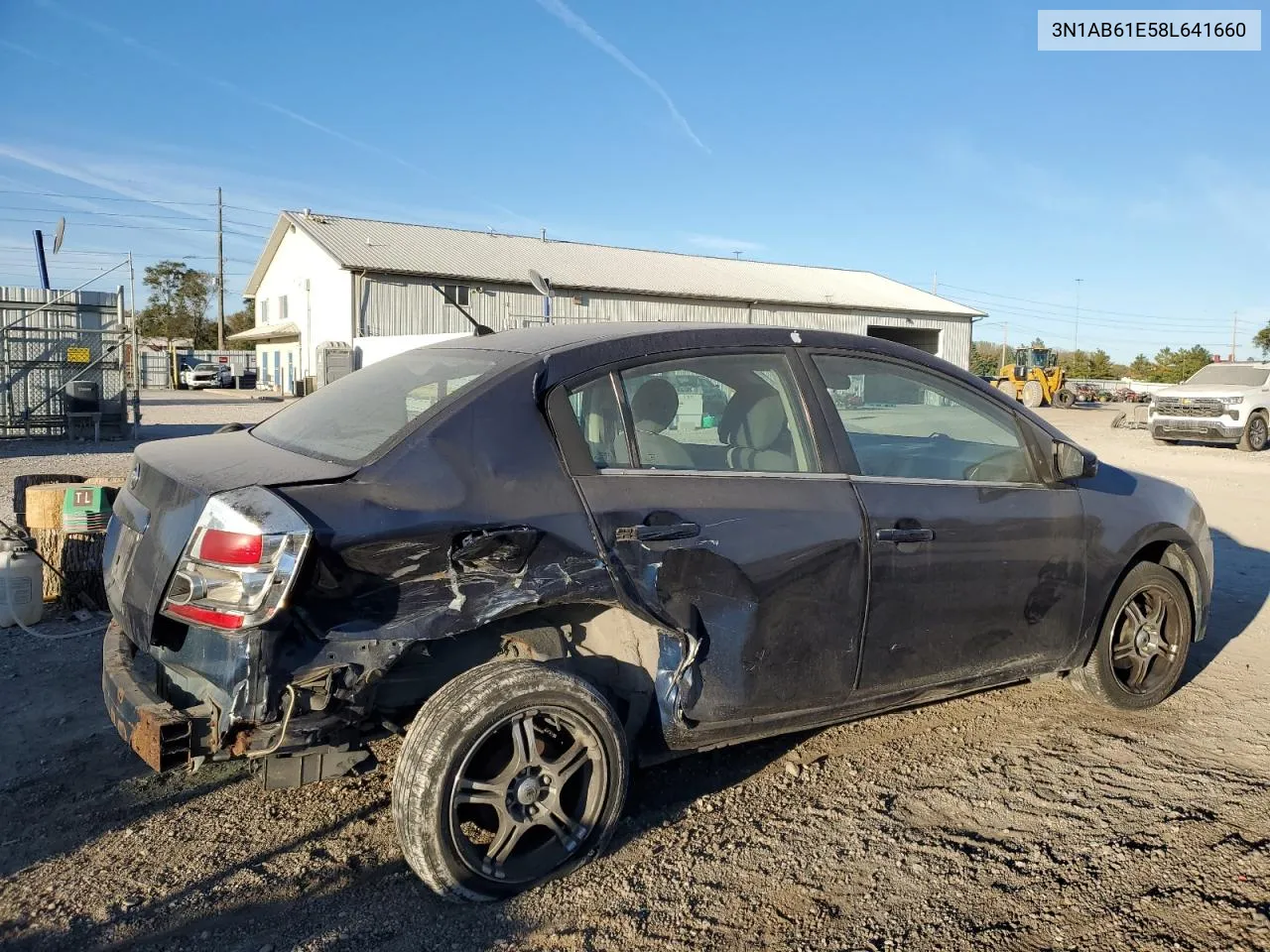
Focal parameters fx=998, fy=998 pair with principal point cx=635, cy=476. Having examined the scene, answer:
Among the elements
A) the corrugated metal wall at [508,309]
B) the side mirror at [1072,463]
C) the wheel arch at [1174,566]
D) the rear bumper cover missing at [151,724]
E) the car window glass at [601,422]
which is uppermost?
the corrugated metal wall at [508,309]

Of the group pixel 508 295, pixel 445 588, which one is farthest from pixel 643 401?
pixel 508 295

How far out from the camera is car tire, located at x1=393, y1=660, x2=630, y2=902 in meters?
2.89

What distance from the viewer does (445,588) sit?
2.93 metres

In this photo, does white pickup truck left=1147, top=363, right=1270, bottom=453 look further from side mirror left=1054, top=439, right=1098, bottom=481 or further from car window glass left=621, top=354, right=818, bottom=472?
car window glass left=621, top=354, right=818, bottom=472

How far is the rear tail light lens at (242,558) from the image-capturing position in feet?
8.88

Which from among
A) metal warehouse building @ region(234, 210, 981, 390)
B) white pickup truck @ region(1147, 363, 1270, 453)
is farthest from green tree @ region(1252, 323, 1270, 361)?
white pickup truck @ region(1147, 363, 1270, 453)

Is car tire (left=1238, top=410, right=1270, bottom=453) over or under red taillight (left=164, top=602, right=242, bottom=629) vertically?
over

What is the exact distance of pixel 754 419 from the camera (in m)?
3.74

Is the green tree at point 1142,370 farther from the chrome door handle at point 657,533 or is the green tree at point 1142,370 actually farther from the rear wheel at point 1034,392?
the chrome door handle at point 657,533

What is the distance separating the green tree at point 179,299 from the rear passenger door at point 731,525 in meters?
77.4

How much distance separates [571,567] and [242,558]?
943 millimetres

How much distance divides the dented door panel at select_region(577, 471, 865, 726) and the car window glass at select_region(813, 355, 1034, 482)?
372 millimetres

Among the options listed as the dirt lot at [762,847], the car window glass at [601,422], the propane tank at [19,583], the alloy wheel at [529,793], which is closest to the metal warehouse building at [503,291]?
the propane tank at [19,583]

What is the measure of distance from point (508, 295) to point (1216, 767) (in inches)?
1328
